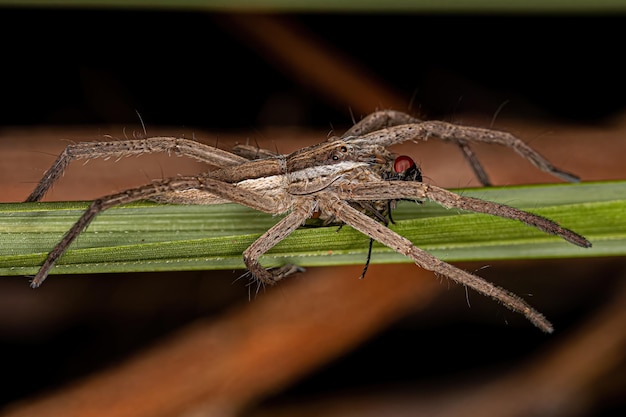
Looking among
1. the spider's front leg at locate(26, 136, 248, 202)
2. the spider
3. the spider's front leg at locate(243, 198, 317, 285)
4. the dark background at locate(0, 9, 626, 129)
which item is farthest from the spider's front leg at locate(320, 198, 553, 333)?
the dark background at locate(0, 9, 626, 129)

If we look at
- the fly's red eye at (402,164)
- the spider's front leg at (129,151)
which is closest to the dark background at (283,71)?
the spider's front leg at (129,151)

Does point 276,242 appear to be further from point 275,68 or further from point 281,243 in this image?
point 275,68

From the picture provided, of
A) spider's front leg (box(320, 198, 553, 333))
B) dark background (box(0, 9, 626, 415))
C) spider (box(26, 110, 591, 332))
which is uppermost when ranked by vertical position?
dark background (box(0, 9, 626, 415))

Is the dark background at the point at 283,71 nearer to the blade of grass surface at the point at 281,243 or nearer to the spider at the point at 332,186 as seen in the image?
the spider at the point at 332,186

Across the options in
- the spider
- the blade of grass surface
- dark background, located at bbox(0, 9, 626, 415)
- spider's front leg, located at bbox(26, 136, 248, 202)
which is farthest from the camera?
dark background, located at bbox(0, 9, 626, 415)

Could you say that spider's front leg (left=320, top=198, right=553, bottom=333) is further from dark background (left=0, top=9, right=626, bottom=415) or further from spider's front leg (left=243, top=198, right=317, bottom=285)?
dark background (left=0, top=9, right=626, bottom=415)

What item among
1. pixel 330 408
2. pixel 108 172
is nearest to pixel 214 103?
pixel 108 172

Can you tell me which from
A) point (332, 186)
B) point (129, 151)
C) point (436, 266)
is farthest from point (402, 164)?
point (129, 151)
